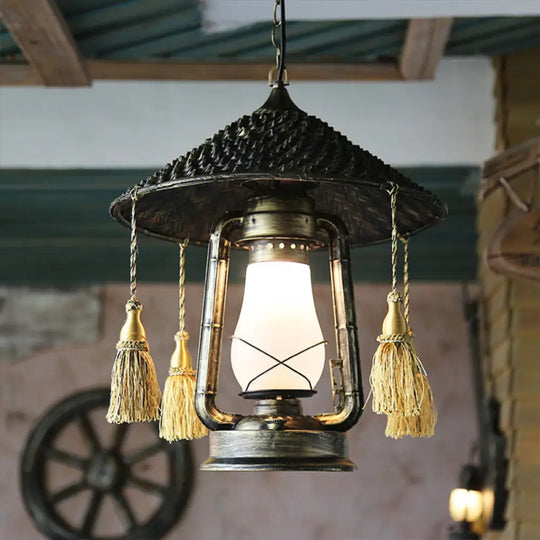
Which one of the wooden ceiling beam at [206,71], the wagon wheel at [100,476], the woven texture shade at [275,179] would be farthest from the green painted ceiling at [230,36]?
the wagon wheel at [100,476]

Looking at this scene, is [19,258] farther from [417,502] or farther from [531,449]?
[531,449]

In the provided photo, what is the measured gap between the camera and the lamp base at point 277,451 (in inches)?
59.9

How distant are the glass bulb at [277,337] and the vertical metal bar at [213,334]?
0.15 ft

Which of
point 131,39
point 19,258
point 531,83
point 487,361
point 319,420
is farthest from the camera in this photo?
point 19,258

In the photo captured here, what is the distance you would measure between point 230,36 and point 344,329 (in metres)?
1.96

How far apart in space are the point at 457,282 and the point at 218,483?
1.58 meters

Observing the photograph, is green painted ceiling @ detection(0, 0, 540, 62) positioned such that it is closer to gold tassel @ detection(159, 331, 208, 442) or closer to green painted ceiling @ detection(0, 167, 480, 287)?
green painted ceiling @ detection(0, 167, 480, 287)

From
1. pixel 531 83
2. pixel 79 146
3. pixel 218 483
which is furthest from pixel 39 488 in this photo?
pixel 531 83

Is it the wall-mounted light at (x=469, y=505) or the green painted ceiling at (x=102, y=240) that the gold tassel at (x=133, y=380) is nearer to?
the green painted ceiling at (x=102, y=240)

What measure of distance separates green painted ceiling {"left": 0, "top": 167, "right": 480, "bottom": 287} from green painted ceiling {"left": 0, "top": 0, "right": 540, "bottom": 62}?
17.4 inches

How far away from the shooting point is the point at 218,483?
5523 mm

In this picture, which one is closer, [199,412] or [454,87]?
[199,412]

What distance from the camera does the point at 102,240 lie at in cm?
506

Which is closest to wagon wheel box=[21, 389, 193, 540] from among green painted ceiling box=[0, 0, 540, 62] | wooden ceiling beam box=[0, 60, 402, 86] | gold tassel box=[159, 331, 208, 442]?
wooden ceiling beam box=[0, 60, 402, 86]
